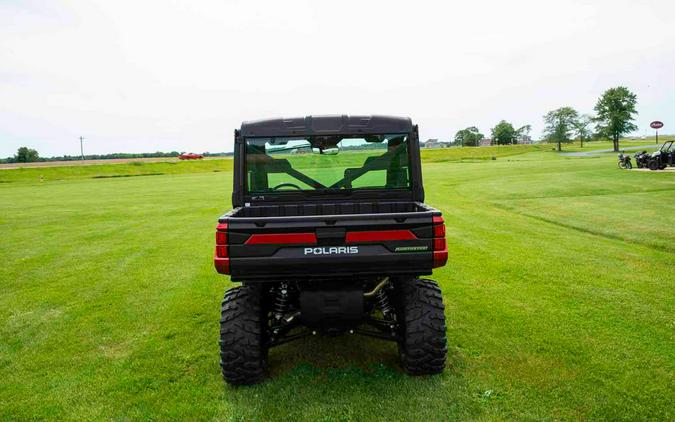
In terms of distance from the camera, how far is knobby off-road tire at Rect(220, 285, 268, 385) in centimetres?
401

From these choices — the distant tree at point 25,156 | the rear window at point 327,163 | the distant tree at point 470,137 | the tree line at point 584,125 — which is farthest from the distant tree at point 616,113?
the distant tree at point 25,156

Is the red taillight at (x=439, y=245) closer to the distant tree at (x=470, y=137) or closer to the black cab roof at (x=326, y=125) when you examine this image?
the black cab roof at (x=326, y=125)

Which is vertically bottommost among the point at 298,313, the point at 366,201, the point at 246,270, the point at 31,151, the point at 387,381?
the point at 387,381

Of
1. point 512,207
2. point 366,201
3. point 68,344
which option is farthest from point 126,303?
point 512,207

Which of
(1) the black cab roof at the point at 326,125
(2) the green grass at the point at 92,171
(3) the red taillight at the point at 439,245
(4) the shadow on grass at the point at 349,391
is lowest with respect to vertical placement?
(4) the shadow on grass at the point at 349,391

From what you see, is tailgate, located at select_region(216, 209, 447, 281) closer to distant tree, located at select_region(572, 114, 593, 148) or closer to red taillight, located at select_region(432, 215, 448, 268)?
red taillight, located at select_region(432, 215, 448, 268)

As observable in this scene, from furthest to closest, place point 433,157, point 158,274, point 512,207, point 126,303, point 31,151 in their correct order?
point 31,151 → point 433,157 → point 512,207 → point 158,274 → point 126,303

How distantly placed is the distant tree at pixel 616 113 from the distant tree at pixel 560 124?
21.8 meters

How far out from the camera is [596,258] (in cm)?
845

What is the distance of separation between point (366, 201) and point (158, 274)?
→ 192 inches

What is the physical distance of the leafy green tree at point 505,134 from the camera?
146250 mm

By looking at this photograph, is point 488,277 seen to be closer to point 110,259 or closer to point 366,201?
point 366,201

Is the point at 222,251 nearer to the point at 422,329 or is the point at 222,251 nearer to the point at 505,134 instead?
the point at 422,329

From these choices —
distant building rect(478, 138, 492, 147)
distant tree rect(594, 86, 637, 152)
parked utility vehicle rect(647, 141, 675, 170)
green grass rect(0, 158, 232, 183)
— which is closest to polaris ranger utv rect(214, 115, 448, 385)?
parked utility vehicle rect(647, 141, 675, 170)
